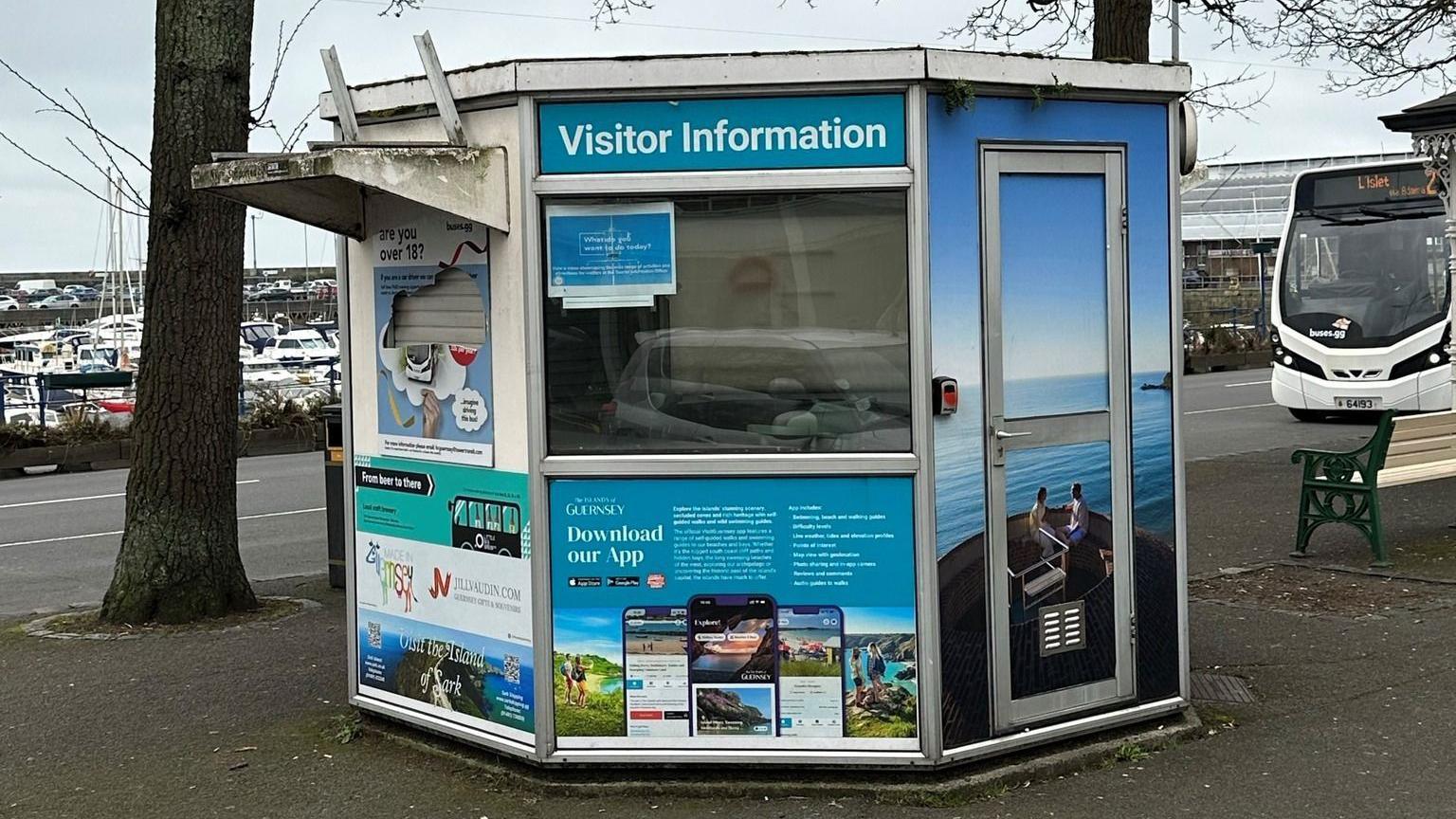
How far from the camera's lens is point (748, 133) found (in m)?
5.54

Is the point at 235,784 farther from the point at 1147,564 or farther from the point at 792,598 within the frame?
the point at 1147,564

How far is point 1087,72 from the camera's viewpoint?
590 centimetres

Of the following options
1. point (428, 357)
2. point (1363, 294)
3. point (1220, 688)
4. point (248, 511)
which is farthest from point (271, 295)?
point (1220, 688)

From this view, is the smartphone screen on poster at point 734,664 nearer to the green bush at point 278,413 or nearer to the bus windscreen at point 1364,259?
the bus windscreen at point 1364,259

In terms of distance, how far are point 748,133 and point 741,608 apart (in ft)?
5.48

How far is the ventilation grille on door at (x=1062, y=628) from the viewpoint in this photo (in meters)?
6.03

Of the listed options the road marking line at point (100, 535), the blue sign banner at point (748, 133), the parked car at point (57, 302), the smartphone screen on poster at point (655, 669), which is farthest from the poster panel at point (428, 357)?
the parked car at point (57, 302)

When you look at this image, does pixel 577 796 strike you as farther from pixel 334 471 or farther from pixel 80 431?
pixel 80 431

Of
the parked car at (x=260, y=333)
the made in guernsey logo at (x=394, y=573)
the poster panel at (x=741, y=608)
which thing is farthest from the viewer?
the parked car at (x=260, y=333)

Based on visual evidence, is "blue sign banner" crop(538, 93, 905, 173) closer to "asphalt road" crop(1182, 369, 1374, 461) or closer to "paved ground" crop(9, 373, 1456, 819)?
"paved ground" crop(9, 373, 1456, 819)

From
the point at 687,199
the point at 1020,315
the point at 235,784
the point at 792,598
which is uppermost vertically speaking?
the point at 687,199

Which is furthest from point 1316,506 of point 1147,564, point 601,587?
point 601,587

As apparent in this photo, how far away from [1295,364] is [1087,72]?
15566mm

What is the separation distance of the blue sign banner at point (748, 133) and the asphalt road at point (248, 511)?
6765 mm
